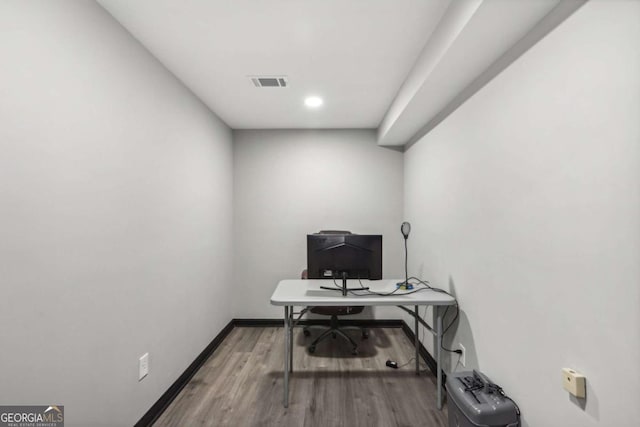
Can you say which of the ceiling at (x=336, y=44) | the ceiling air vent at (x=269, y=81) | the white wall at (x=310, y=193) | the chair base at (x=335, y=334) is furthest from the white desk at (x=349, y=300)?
the ceiling air vent at (x=269, y=81)

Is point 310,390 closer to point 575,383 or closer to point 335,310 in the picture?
point 335,310

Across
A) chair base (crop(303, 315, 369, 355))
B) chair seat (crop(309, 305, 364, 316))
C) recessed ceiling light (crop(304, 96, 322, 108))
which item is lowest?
chair base (crop(303, 315, 369, 355))

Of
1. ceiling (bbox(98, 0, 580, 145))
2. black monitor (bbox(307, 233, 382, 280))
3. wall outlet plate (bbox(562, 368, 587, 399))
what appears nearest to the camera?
wall outlet plate (bbox(562, 368, 587, 399))

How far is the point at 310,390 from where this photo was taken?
2.49 meters

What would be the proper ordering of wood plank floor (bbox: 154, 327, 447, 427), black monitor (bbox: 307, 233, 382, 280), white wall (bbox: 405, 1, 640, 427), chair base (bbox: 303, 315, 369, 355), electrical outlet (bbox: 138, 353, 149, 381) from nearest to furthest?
→ white wall (bbox: 405, 1, 640, 427) < electrical outlet (bbox: 138, 353, 149, 381) < wood plank floor (bbox: 154, 327, 447, 427) < black monitor (bbox: 307, 233, 382, 280) < chair base (bbox: 303, 315, 369, 355)

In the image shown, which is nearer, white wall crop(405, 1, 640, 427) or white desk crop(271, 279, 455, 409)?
white wall crop(405, 1, 640, 427)

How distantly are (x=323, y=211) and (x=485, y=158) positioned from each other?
2.38 m

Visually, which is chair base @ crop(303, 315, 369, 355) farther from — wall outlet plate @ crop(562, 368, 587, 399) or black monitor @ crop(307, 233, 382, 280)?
wall outlet plate @ crop(562, 368, 587, 399)

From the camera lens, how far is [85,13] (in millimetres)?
1526

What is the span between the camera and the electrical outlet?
1964 mm

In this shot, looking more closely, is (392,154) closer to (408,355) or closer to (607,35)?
(408,355)

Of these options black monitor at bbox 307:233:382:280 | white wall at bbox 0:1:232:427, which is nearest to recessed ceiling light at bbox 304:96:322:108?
white wall at bbox 0:1:232:427

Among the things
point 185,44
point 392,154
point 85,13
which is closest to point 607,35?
point 185,44

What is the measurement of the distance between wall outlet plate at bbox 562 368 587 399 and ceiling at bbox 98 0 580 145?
1.59 metres
